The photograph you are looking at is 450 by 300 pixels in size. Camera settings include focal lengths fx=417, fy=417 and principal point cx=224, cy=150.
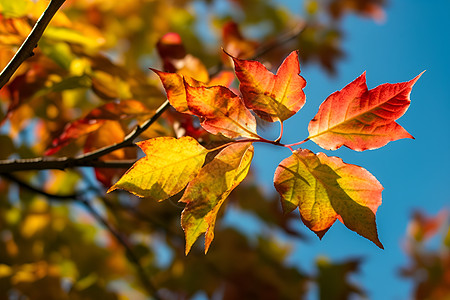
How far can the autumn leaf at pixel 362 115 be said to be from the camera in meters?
0.50

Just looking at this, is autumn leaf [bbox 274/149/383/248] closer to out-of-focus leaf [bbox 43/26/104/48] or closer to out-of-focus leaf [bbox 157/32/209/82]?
out-of-focus leaf [bbox 157/32/209/82]

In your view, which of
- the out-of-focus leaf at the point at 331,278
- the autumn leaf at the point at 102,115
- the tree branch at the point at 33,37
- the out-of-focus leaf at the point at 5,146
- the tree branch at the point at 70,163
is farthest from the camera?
the out-of-focus leaf at the point at 331,278

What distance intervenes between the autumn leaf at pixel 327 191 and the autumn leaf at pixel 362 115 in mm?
28

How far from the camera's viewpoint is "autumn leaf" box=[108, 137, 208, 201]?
1.63ft

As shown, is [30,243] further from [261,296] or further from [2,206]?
[261,296]

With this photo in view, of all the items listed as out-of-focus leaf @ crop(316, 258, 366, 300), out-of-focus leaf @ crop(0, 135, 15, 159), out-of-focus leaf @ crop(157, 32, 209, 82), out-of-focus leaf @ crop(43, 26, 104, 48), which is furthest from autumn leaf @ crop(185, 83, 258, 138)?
out-of-focus leaf @ crop(316, 258, 366, 300)

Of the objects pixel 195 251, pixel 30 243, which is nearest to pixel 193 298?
pixel 195 251

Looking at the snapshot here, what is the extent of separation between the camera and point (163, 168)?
20.1 inches

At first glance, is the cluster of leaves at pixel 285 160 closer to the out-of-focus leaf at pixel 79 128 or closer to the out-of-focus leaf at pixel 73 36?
the out-of-focus leaf at pixel 79 128

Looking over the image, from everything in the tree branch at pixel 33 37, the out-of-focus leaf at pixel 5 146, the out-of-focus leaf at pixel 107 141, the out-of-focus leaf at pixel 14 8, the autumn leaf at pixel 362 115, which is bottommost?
the out-of-focus leaf at pixel 5 146

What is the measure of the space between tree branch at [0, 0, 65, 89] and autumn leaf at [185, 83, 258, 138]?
170 millimetres

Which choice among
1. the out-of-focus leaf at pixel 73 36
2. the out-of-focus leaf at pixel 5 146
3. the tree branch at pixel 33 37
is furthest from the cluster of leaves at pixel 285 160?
the out-of-focus leaf at pixel 5 146

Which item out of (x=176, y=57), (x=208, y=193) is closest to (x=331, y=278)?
(x=176, y=57)

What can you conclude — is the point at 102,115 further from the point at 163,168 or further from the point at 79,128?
the point at 163,168
